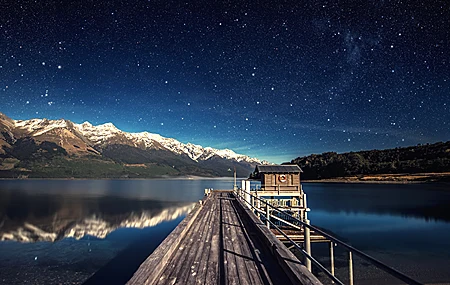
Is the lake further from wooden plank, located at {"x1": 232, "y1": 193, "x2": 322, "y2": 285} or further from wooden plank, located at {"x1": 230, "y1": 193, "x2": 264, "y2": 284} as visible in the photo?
wooden plank, located at {"x1": 232, "y1": 193, "x2": 322, "y2": 285}

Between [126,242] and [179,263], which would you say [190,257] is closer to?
[179,263]

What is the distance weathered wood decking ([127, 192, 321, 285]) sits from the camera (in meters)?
6.48

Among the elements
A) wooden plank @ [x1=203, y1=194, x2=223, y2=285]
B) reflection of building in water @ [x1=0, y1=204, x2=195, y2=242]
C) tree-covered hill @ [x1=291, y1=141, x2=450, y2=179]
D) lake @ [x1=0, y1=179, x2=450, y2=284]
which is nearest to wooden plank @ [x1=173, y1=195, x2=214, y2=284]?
wooden plank @ [x1=203, y1=194, x2=223, y2=285]

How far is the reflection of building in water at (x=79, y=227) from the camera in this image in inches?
1170

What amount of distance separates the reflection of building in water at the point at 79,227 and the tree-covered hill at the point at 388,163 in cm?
14361

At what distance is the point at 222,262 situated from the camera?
316 inches

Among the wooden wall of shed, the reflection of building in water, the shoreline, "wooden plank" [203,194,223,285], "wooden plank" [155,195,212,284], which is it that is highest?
the wooden wall of shed

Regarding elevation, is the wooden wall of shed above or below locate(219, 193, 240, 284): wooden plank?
above

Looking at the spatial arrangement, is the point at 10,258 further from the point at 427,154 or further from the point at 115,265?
the point at 427,154

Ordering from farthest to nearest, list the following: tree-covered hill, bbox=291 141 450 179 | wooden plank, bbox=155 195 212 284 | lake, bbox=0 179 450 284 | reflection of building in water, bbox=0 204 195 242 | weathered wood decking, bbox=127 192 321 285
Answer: tree-covered hill, bbox=291 141 450 179 < reflection of building in water, bbox=0 204 195 242 < lake, bbox=0 179 450 284 < wooden plank, bbox=155 195 212 284 < weathered wood decking, bbox=127 192 321 285

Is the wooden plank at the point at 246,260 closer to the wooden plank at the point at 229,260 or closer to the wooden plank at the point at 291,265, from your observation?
the wooden plank at the point at 229,260

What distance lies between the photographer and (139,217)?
149 ft

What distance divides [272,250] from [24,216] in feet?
164

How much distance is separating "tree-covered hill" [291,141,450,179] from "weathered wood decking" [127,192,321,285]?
159347 millimetres
